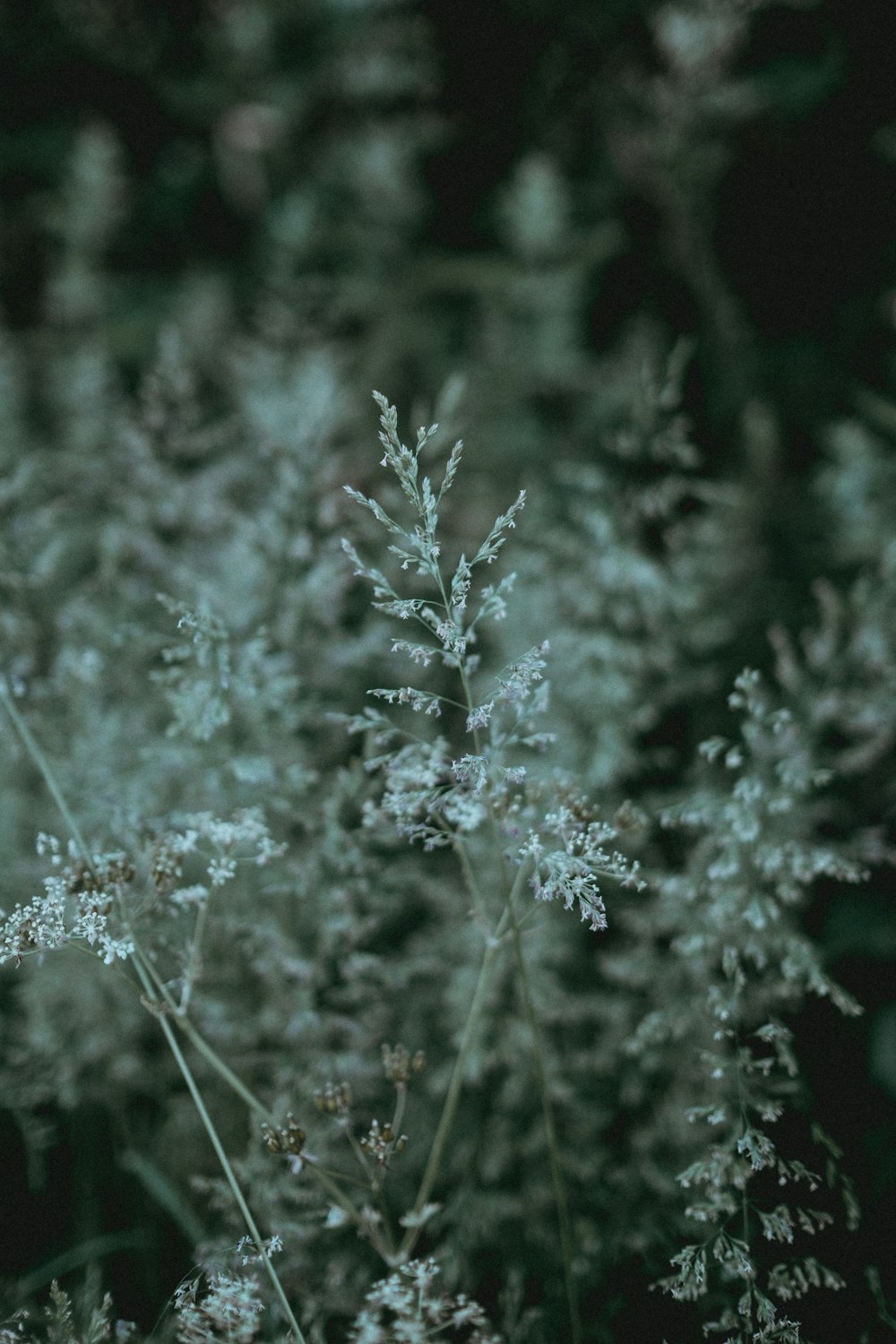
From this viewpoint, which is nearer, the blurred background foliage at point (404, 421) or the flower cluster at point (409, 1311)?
the flower cluster at point (409, 1311)

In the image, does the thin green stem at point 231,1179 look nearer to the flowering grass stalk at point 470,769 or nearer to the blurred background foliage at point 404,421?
the flowering grass stalk at point 470,769

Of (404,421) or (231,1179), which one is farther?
(404,421)

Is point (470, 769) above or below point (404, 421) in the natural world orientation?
below

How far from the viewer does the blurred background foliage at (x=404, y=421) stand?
1.35 meters

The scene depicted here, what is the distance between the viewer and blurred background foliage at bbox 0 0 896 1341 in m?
1.35

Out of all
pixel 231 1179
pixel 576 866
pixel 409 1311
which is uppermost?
pixel 576 866

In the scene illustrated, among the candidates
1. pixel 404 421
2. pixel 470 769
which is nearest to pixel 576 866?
pixel 470 769

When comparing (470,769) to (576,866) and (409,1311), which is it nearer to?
(576,866)

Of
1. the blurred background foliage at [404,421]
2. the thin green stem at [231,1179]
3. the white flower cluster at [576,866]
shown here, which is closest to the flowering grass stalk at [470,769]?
the white flower cluster at [576,866]

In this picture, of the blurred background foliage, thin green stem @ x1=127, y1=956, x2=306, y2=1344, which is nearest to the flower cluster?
thin green stem @ x1=127, y1=956, x2=306, y2=1344

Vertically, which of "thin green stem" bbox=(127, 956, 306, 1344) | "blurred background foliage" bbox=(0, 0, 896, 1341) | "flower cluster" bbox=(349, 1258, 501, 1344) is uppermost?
"blurred background foliage" bbox=(0, 0, 896, 1341)

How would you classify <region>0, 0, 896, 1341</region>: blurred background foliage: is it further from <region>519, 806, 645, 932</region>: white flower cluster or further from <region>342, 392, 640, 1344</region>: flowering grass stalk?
<region>519, 806, 645, 932</region>: white flower cluster

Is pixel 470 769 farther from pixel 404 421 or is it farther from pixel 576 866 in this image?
pixel 404 421

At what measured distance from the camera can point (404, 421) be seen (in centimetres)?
235
